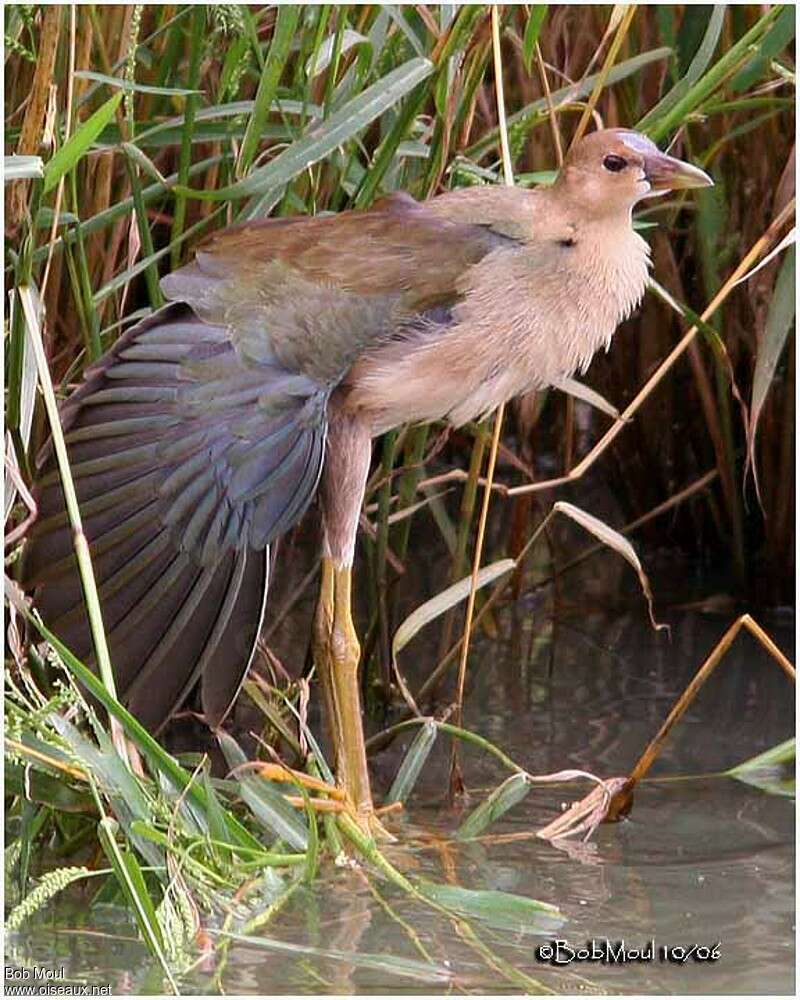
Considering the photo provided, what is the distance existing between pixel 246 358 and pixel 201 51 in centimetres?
46

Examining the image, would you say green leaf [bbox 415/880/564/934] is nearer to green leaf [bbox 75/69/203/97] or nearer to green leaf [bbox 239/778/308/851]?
green leaf [bbox 239/778/308/851]

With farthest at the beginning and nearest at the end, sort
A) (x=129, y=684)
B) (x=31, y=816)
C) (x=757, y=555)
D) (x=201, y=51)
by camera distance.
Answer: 1. (x=757, y=555)
2. (x=201, y=51)
3. (x=129, y=684)
4. (x=31, y=816)

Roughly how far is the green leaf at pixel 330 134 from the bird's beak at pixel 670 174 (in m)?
0.33

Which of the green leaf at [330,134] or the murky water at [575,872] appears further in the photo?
the green leaf at [330,134]

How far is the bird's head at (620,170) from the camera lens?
2.57 m

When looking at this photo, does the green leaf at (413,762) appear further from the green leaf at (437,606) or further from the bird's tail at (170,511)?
the bird's tail at (170,511)

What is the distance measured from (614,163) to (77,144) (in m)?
0.74

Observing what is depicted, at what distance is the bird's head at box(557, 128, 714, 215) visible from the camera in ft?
8.43

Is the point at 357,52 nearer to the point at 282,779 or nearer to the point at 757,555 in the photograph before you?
the point at 282,779

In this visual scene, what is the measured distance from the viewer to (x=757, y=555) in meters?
3.75

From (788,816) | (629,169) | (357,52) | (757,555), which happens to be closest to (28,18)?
(357,52)

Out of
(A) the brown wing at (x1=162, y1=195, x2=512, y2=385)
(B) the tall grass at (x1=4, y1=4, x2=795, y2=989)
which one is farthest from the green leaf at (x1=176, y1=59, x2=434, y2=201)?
(A) the brown wing at (x1=162, y1=195, x2=512, y2=385)

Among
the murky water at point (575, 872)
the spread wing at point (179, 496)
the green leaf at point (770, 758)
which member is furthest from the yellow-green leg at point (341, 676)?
the green leaf at point (770, 758)

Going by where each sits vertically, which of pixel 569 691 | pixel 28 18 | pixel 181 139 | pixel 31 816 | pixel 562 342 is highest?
pixel 28 18
